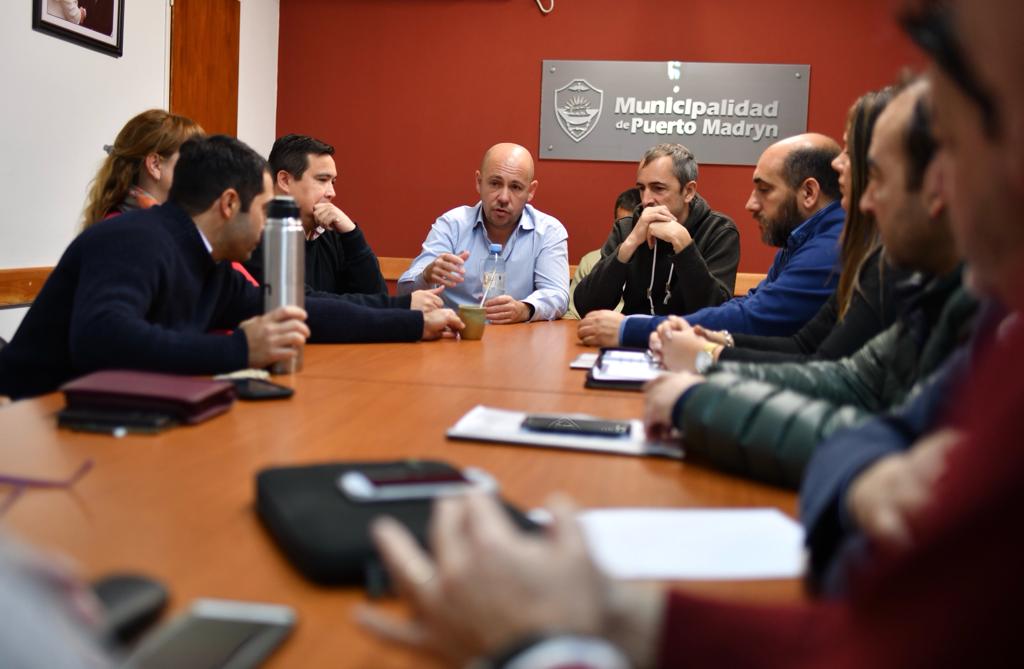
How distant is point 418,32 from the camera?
18.2 feet

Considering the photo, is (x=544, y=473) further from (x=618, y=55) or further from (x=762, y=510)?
(x=618, y=55)

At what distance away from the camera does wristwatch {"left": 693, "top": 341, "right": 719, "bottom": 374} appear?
80.0 inches

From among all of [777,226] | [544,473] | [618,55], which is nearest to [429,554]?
[544,473]

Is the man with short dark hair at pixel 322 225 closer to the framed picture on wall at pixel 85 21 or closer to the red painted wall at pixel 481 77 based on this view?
the framed picture on wall at pixel 85 21

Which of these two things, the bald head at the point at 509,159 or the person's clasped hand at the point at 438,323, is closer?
the person's clasped hand at the point at 438,323

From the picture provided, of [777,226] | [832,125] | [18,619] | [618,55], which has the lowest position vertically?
[18,619]

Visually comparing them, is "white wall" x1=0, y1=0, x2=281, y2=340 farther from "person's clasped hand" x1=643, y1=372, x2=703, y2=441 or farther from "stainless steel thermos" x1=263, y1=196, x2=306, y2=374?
"person's clasped hand" x1=643, y1=372, x2=703, y2=441

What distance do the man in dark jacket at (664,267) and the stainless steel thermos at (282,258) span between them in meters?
1.84

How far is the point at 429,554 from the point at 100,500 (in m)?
0.45

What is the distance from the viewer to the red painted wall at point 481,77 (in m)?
5.30

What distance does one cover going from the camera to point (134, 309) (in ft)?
5.89

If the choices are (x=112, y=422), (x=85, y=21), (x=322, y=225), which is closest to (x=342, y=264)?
(x=322, y=225)

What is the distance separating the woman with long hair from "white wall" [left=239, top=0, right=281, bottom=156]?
233 cm

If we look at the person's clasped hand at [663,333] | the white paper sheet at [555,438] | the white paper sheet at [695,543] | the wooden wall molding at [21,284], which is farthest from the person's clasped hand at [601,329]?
the wooden wall molding at [21,284]
